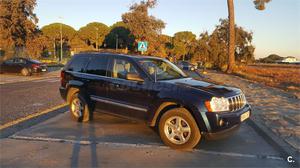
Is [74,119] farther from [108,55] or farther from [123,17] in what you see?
[123,17]

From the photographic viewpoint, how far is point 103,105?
6922mm

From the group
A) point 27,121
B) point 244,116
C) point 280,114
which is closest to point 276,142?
point 244,116

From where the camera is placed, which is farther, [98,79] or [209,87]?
[98,79]

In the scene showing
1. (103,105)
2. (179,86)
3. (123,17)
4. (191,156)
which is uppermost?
(123,17)

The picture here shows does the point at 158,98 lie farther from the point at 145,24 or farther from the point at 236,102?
the point at 145,24

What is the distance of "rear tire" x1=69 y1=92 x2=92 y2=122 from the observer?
290 inches

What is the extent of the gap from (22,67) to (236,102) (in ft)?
68.7

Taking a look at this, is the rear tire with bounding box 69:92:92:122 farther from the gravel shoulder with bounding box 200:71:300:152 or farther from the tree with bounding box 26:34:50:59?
the tree with bounding box 26:34:50:59

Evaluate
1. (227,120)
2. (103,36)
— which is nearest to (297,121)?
(227,120)

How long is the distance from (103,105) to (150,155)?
2.19 meters

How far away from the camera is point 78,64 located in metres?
7.86

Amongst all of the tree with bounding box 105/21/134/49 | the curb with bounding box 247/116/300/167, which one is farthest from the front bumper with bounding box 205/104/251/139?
the tree with bounding box 105/21/134/49

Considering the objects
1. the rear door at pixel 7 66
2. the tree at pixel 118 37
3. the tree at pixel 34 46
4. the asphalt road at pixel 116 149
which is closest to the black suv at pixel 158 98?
the asphalt road at pixel 116 149

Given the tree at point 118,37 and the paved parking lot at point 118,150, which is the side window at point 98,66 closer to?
the paved parking lot at point 118,150
